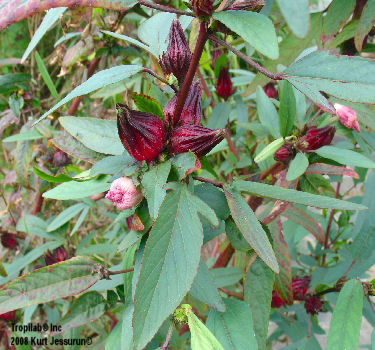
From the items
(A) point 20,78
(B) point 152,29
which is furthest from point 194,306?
(A) point 20,78

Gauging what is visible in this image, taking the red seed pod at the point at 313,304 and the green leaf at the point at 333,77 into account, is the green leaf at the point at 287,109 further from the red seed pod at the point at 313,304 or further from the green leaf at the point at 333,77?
the red seed pod at the point at 313,304

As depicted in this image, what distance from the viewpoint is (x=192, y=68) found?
340 millimetres

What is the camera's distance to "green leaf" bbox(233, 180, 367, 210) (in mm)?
373

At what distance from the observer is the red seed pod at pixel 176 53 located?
0.40 m

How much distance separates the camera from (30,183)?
0.96 metres

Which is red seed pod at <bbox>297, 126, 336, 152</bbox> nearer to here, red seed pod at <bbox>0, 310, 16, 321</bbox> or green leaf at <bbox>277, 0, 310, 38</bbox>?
green leaf at <bbox>277, 0, 310, 38</bbox>

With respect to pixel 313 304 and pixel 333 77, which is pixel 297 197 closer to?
pixel 333 77

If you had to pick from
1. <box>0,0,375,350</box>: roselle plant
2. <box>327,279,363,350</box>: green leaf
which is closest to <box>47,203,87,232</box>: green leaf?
<box>0,0,375,350</box>: roselle plant

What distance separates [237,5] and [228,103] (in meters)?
0.51

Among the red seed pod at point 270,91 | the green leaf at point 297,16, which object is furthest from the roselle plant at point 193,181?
the red seed pod at point 270,91

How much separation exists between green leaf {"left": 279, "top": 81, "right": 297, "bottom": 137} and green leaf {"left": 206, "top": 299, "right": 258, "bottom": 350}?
0.25 metres

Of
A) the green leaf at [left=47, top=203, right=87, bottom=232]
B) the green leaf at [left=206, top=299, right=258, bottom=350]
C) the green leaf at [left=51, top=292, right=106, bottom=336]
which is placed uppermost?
the green leaf at [left=206, top=299, right=258, bottom=350]

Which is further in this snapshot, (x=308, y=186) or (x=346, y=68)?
(x=308, y=186)

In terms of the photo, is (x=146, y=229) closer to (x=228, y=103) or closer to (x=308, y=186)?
(x=308, y=186)
